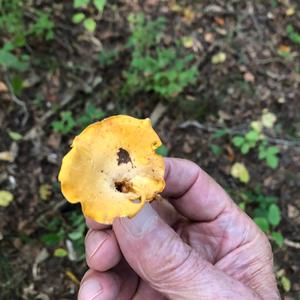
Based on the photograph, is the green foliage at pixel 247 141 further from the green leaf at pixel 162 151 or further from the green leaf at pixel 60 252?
the green leaf at pixel 60 252

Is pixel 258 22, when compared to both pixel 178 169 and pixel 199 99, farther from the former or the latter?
pixel 178 169

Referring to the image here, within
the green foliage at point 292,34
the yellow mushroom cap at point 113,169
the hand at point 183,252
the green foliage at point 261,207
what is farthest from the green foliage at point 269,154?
the yellow mushroom cap at point 113,169

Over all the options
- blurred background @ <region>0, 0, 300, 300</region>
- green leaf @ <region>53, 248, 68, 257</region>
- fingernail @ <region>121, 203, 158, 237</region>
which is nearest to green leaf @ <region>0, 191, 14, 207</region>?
blurred background @ <region>0, 0, 300, 300</region>

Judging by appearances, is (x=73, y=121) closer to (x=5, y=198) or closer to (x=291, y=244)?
(x=5, y=198)

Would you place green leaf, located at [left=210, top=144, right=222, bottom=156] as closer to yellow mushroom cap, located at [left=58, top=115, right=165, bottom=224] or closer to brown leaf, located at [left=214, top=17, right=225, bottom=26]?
brown leaf, located at [left=214, top=17, right=225, bottom=26]

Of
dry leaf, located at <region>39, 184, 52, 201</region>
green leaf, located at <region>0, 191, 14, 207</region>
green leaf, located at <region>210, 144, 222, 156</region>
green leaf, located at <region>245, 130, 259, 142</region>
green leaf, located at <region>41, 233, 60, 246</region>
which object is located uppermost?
green leaf, located at <region>245, 130, 259, 142</region>

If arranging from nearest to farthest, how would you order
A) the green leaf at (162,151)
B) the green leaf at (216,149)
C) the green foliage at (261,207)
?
the green foliage at (261,207)
the green leaf at (162,151)
the green leaf at (216,149)
